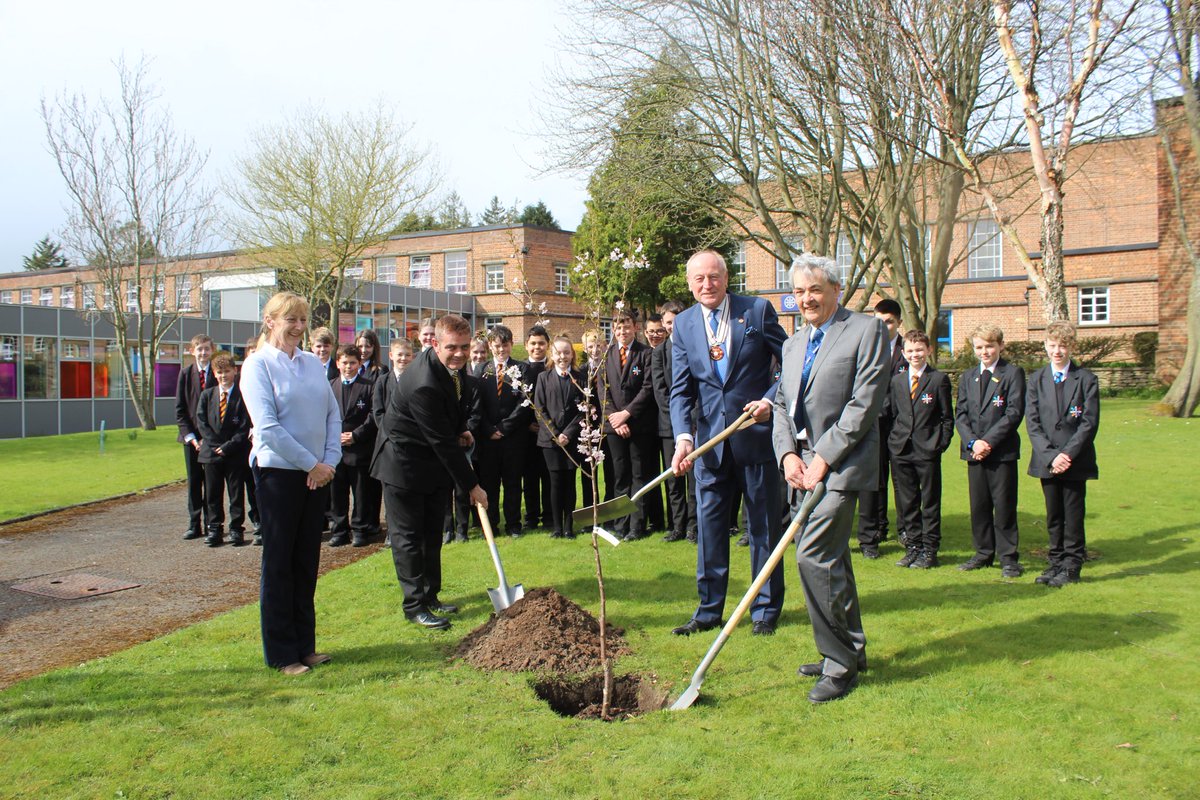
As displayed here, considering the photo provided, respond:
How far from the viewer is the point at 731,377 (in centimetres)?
578

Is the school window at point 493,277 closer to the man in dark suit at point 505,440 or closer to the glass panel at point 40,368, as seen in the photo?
the glass panel at point 40,368

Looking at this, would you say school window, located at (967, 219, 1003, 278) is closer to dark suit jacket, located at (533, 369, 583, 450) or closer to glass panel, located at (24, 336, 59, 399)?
dark suit jacket, located at (533, 369, 583, 450)

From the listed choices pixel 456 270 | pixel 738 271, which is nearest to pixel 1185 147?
pixel 738 271

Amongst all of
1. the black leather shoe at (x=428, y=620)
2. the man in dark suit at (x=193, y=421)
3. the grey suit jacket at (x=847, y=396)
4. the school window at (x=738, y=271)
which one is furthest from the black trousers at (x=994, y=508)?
the school window at (x=738, y=271)

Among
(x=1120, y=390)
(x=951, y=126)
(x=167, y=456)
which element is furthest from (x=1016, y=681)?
(x=1120, y=390)

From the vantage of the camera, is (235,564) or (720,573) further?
(235,564)

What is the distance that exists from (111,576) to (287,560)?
3825 millimetres

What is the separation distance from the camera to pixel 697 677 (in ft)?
14.8

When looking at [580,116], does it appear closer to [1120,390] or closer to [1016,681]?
[1016,681]

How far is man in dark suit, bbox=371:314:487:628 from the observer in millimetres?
6039

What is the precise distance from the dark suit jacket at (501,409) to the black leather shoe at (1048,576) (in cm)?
520

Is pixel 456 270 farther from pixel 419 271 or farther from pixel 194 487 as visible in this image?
pixel 194 487

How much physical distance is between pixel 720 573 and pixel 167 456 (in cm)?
1606

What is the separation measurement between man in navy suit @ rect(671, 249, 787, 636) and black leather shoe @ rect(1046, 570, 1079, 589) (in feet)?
8.26
